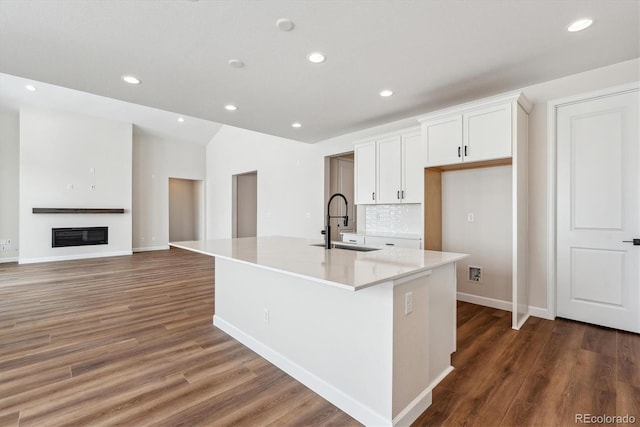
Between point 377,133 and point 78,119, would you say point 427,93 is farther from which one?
point 78,119

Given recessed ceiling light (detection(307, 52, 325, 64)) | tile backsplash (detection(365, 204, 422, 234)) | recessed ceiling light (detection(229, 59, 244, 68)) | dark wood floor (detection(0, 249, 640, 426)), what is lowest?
dark wood floor (detection(0, 249, 640, 426))

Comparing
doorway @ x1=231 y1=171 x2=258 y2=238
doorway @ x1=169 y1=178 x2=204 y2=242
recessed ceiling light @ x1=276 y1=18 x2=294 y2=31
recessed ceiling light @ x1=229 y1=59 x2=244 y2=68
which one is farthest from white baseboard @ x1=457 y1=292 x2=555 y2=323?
doorway @ x1=169 y1=178 x2=204 y2=242

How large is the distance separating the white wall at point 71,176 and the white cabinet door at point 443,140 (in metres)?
7.52

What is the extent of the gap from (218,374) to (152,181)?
309 inches

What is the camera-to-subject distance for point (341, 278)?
1.40m

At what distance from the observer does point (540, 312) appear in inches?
126

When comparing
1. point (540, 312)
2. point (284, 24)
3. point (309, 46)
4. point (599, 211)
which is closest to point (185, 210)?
point (309, 46)

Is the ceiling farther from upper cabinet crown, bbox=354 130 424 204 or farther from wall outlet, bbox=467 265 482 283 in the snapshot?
wall outlet, bbox=467 265 482 283

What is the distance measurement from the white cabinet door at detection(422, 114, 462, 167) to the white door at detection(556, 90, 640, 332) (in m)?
1.03

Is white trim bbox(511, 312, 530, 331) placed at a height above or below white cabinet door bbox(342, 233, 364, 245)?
below

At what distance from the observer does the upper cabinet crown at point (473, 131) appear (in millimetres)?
2951

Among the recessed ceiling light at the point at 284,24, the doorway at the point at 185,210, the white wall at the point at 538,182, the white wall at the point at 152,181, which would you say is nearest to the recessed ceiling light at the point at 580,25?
the white wall at the point at 538,182

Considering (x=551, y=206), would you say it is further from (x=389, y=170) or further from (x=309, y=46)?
(x=309, y=46)

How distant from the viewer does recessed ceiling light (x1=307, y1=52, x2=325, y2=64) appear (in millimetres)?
2524
